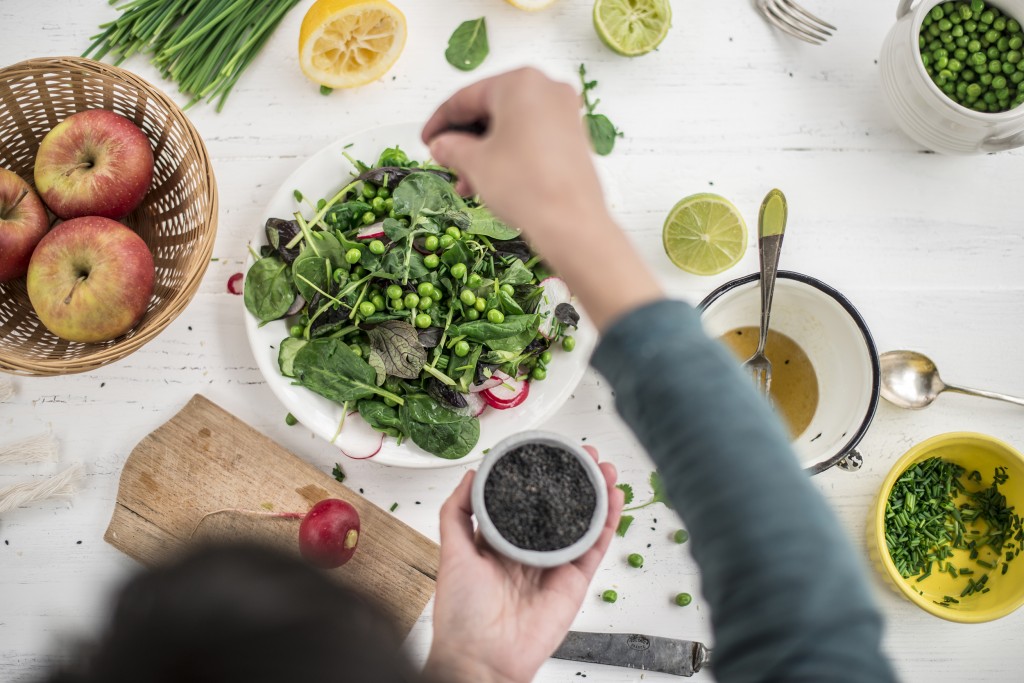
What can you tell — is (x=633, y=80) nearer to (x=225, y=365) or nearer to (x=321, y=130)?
(x=321, y=130)

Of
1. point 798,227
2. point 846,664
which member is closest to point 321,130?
point 798,227

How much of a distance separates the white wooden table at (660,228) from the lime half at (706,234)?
0.09 m

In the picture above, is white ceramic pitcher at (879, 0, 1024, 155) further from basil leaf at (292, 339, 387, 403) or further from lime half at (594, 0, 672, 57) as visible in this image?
basil leaf at (292, 339, 387, 403)

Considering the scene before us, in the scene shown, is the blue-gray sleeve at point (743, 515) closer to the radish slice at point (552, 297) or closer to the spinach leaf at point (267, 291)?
the radish slice at point (552, 297)

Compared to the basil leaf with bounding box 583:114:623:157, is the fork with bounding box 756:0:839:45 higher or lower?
higher

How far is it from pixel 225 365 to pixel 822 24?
1732 millimetres

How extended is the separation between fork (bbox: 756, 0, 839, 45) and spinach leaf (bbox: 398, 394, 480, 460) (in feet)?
Answer: 4.22

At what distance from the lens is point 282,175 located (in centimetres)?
187

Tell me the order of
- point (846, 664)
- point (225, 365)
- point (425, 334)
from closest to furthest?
point (846, 664)
point (425, 334)
point (225, 365)

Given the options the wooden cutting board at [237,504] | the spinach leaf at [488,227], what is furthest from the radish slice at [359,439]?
the spinach leaf at [488,227]

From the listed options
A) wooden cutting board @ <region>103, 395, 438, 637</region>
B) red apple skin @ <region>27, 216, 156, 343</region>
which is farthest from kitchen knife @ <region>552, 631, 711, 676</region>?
red apple skin @ <region>27, 216, 156, 343</region>

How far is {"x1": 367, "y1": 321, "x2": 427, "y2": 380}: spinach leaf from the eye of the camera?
1.59 meters

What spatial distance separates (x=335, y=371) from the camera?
1608 mm

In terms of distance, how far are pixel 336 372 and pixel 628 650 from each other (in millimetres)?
918
